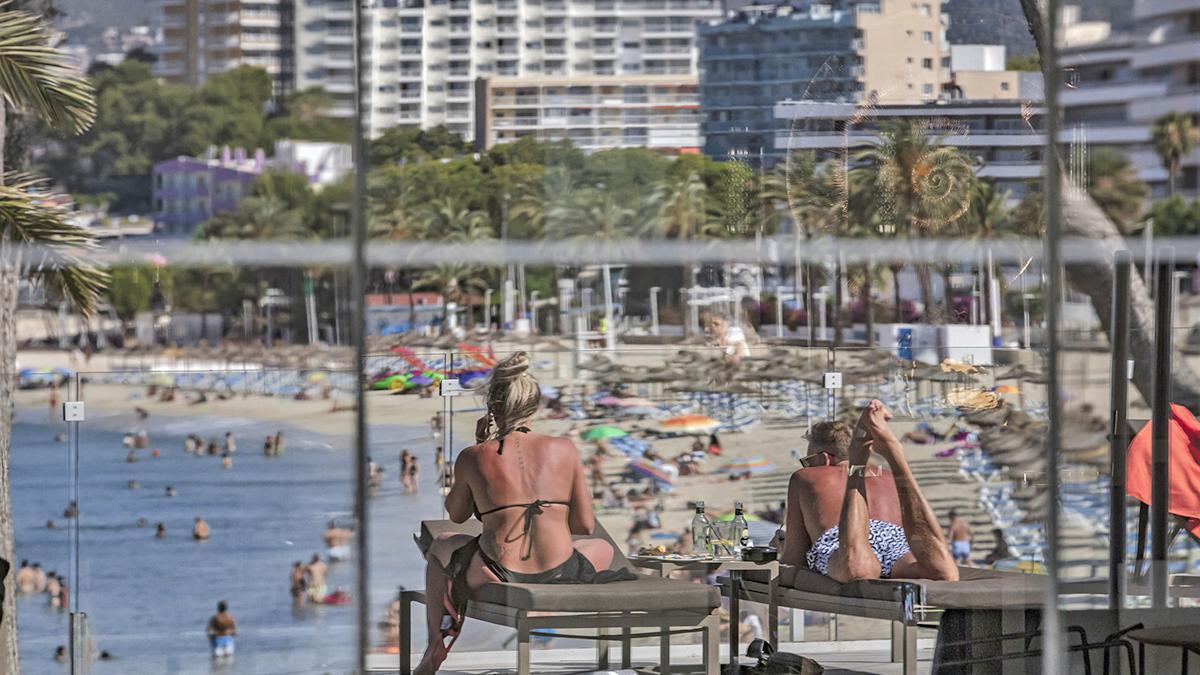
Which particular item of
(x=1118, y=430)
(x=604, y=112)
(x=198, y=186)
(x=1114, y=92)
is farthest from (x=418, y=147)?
(x=1118, y=430)

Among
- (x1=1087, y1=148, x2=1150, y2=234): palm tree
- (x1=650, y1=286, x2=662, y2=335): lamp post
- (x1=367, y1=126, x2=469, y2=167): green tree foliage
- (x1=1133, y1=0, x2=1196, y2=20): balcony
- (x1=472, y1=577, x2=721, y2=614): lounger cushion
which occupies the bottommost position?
(x1=472, y1=577, x2=721, y2=614): lounger cushion

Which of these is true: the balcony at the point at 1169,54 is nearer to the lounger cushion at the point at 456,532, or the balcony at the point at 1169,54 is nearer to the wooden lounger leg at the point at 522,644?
the lounger cushion at the point at 456,532

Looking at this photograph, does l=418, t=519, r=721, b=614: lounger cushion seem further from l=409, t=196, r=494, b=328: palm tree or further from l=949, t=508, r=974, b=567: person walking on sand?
l=409, t=196, r=494, b=328: palm tree

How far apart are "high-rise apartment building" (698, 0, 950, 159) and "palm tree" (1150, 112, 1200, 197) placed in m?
5.02

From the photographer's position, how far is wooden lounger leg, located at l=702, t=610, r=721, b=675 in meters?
2.78

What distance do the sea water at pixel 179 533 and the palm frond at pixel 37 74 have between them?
31.4 ft

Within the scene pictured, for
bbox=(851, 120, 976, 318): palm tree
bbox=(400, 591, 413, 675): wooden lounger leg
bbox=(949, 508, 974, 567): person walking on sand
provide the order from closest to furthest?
bbox=(400, 591, 413, 675): wooden lounger leg < bbox=(851, 120, 976, 318): palm tree < bbox=(949, 508, 974, 567): person walking on sand

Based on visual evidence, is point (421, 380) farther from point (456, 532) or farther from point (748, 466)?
point (748, 466)

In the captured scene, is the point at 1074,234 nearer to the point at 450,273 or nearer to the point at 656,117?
the point at 656,117

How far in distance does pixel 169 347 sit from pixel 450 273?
16.4 feet

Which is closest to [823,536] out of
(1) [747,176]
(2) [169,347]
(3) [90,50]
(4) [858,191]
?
(1) [747,176]

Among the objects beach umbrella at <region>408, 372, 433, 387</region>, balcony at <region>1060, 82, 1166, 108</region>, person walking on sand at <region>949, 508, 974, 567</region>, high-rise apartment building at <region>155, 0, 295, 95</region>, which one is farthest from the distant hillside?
high-rise apartment building at <region>155, 0, 295, 95</region>

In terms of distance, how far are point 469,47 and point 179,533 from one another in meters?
7.54

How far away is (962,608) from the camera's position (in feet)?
9.38
